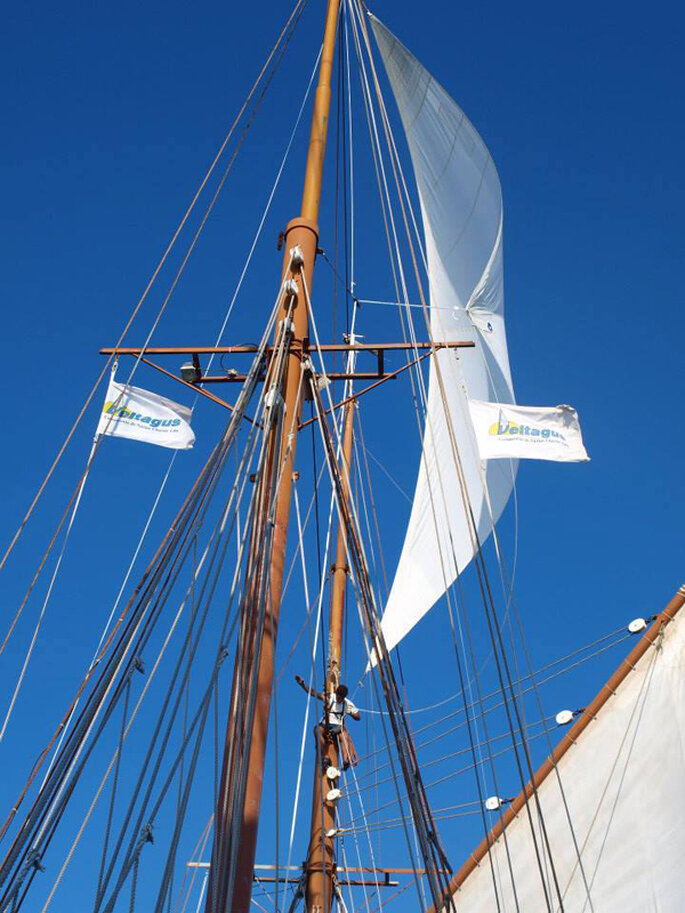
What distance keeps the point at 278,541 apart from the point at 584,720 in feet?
21.6

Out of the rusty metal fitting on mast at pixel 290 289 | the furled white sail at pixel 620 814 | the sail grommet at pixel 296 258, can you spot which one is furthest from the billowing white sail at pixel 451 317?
the rusty metal fitting on mast at pixel 290 289

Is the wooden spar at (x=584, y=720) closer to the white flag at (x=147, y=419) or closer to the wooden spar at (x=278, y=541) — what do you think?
the white flag at (x=147, y=419)

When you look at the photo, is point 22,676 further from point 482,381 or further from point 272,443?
point 482,381

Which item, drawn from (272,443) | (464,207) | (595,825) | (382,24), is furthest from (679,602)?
(382,24)

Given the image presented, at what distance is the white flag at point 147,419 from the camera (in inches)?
392

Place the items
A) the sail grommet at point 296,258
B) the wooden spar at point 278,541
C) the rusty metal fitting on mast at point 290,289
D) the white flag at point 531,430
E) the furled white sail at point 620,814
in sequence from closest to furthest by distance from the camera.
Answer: the wooden spar at point 278,541 < the rusty metal fitting on mast at point 290,289 < the sail grommet at point 296,258 < the furled white sail at point 620,814 < the white flag at point 531,430

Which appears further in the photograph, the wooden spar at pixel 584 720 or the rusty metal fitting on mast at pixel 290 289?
the wooden spar at pixel 584 720

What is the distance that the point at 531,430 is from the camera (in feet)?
36.9

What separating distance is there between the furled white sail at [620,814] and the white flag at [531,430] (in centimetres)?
274

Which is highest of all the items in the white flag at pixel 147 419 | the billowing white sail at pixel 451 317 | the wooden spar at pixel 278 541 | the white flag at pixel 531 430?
the billowing white sail at pixel 451 317

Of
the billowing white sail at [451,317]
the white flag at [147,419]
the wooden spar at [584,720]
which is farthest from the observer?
the billowing white sail at [451,317]

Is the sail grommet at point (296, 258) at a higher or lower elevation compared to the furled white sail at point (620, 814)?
higher

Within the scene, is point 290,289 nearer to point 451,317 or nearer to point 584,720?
point 451,317

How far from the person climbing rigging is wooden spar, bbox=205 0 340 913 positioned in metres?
5.81
